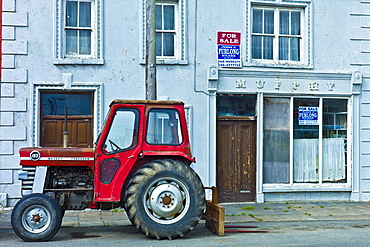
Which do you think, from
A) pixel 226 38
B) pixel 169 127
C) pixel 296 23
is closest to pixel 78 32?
pixel 226 38

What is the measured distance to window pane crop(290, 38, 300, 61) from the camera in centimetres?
1523

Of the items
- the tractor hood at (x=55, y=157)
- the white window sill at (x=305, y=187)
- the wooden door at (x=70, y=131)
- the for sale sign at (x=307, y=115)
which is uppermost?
the for sale sign at (x=307, y=115)

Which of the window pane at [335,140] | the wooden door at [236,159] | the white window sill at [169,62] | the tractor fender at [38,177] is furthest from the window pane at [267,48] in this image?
the tractor fender at [38,177]

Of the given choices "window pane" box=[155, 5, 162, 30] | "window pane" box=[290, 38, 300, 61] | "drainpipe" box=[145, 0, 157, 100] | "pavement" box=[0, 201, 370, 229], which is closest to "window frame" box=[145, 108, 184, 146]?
"drainpipe" box=[145, 0, 157, 100]

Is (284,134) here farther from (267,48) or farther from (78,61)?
(78,61)

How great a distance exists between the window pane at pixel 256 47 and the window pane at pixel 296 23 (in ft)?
3.46

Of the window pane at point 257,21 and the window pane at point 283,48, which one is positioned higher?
the window pane at point 257,21

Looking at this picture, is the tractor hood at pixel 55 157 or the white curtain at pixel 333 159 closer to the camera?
the tractor hood at pixel 55 157

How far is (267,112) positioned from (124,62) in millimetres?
4133

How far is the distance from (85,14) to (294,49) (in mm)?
5825

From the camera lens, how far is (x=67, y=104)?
13867mm

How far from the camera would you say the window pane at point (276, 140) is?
14.9 meters

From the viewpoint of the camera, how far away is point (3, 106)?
1337cm

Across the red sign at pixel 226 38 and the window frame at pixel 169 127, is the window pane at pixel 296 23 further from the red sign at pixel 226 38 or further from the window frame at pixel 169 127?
the window frame at pixel 169 127
